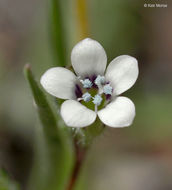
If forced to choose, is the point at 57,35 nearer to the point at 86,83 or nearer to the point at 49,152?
the point at 86,83

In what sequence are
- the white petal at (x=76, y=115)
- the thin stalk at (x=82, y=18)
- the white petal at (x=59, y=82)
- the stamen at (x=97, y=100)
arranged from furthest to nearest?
the thin stalk at (x=82, y=18)
the stamen at (x=97, y=100)
the white petal at (x=59, y=82)
the white petal at (x=76, y=115)

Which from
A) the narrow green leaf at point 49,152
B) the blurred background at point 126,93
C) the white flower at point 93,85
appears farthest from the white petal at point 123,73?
the blurred background at point 126,93

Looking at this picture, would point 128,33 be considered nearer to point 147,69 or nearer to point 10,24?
point 147,69

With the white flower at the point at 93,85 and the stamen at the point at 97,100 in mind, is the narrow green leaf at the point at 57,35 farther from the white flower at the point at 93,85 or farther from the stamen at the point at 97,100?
the stamen at the point at 97,100

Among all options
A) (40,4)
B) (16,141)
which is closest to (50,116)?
(16,141)

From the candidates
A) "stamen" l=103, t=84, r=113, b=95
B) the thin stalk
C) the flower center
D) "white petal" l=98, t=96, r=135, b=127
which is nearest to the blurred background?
the thin stalk

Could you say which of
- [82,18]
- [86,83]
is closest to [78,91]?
[86,83]

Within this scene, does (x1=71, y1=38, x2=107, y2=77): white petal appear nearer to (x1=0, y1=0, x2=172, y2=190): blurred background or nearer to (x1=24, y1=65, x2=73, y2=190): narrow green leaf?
(x1=24, y1=65, x2=73, y2=190): narrow green leaf
